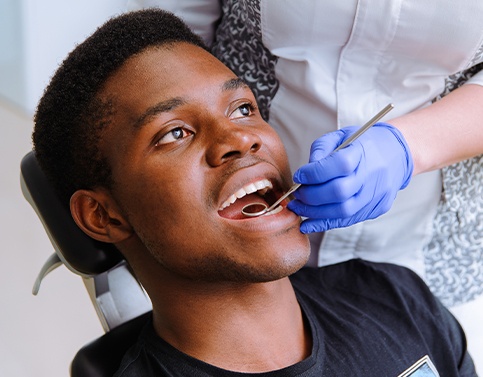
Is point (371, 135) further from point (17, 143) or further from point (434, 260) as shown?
point (17, 143)

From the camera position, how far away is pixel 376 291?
154 centimetres

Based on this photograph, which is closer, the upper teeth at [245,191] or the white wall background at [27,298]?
the upper teeth at [245,191]

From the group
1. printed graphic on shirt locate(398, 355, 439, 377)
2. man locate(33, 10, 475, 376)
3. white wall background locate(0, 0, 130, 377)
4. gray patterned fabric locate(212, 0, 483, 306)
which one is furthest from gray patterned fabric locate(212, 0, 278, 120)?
white wall background locate(0, 0, 130, 377)

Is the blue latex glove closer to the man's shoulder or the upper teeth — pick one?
the upper teeth

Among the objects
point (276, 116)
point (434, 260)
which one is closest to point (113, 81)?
point (276, 116)

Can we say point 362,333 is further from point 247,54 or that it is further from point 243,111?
Result: point 247,54

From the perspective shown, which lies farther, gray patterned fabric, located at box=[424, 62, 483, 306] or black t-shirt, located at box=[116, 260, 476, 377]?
gray patterned fabric, located at box=[424, 62, 483, 306]

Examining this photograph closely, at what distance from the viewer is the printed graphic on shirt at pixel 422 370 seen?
138 centimetres

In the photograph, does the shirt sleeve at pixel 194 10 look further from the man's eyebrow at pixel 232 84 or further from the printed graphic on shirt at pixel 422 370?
the printed graphic on shirt at pixel 422 370

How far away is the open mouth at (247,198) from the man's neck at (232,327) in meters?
0.14

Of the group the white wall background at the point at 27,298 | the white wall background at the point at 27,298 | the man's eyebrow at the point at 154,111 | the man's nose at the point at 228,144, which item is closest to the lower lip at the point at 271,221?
the man's nose at the point at 228,144

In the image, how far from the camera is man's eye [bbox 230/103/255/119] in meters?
1.33

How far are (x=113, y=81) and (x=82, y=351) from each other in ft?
1.72

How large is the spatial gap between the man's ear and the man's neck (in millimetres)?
159
